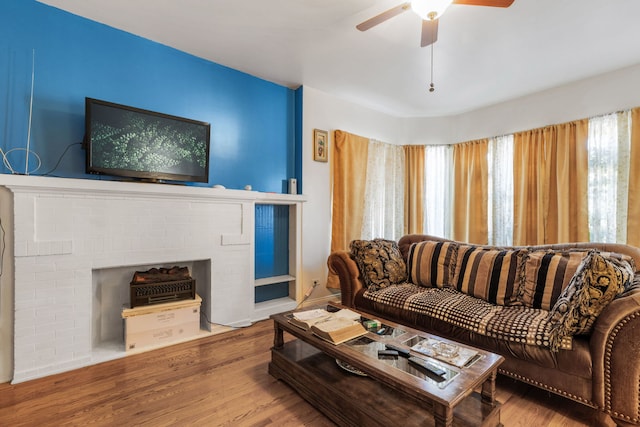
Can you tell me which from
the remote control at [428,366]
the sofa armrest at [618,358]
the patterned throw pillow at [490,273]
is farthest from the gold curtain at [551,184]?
the remote control at [428,366]

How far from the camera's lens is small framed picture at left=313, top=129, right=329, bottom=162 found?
11.9ft

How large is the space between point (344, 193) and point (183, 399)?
2.73m

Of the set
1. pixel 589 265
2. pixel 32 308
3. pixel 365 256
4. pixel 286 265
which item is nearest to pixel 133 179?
pixel 32 308

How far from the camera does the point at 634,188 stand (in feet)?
9.45

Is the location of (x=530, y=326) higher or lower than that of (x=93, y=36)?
lower

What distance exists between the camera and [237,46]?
8.86 ft

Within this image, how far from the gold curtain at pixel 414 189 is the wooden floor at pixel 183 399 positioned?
2.75m

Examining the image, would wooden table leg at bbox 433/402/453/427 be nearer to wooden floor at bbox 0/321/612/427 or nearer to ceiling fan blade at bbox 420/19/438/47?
wooden floor at bbox 0/321/612/427

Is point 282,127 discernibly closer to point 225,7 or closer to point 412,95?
point 225,7

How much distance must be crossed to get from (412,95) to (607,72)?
1967mm

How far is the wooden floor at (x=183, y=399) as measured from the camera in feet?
5.10

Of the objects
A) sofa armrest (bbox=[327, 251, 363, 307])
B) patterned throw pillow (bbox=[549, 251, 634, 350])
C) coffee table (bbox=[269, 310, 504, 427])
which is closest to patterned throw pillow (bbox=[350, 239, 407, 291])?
sofa armrest (bbox=[327, 251, 363, 307])

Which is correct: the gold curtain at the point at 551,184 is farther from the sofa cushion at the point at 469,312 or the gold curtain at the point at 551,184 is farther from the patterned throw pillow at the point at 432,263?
the sofa cushion at the point at 469,312

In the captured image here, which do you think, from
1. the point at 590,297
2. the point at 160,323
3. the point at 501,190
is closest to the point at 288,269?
the point at 160,323
